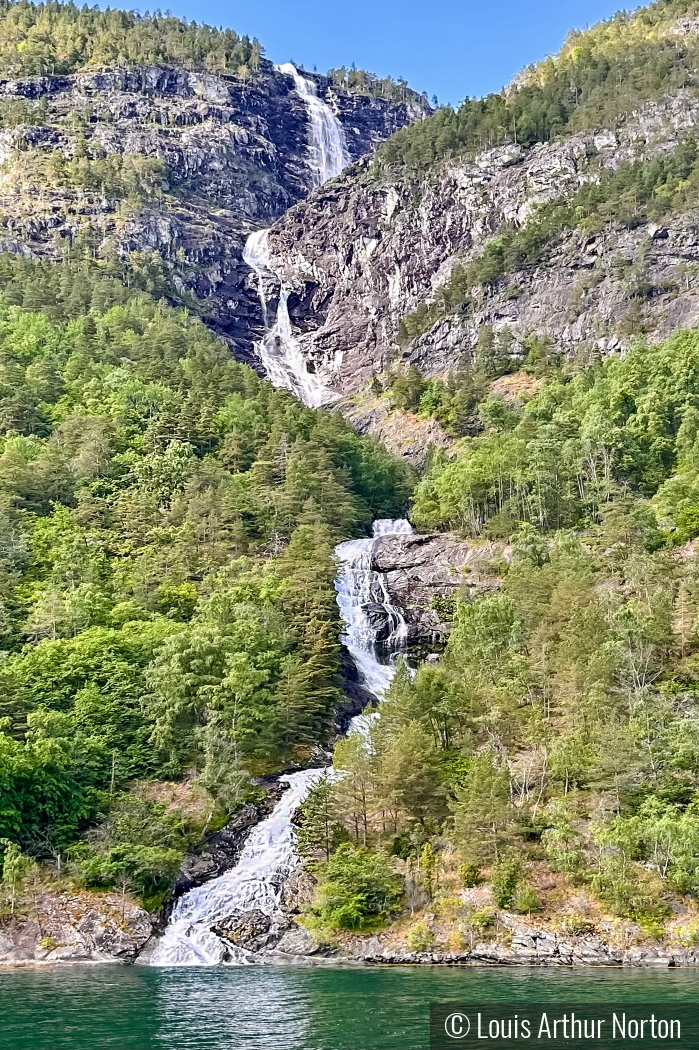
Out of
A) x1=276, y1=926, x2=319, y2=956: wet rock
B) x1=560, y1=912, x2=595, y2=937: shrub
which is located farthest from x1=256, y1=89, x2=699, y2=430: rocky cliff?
x1=560, y1=912, x2=595, y2=937: shrub

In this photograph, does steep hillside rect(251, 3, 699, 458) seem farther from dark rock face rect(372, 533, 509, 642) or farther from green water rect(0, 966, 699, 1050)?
green water rect(0, 966, 699, 1050)

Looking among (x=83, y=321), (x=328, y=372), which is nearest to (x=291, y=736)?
(x=83, y=321)

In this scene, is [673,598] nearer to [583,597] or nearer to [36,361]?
[583,597]

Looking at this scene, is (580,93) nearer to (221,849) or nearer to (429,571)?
(429,571)

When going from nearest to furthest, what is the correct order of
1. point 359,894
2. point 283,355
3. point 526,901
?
point 526,901, point 359,894, point 283,355

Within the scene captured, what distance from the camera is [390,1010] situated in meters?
33.1

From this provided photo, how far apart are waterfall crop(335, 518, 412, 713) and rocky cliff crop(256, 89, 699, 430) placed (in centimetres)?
4048

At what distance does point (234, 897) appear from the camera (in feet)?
174

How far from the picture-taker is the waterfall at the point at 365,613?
79812 mm

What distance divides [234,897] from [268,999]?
17.5 m

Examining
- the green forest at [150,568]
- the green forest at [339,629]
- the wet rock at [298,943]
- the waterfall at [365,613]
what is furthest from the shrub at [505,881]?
the waterfall at [365,613]

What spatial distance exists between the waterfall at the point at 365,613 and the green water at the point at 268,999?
34.4 meters

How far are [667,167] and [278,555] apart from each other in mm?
94661

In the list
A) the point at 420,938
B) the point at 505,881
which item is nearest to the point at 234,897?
the point at 420,938
